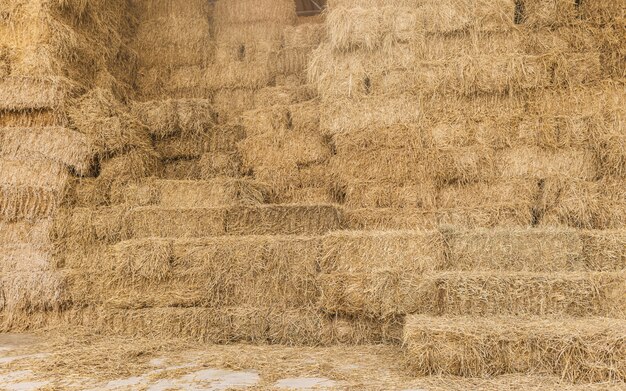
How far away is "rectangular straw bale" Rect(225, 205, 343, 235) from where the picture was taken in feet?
15.4

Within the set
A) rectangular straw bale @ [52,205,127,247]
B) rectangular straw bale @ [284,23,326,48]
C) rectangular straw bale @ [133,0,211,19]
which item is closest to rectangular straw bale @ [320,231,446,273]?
rectangular straw bale @ [52,205,127,247]

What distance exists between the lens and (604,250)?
3.92 metres

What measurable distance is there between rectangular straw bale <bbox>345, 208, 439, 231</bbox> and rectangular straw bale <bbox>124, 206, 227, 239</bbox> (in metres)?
1.22

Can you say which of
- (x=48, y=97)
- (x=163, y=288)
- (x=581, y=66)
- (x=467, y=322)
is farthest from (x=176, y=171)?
(x=581, y=66)

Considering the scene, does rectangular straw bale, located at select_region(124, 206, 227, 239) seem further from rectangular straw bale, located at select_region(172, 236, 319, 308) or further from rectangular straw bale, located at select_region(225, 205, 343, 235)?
rectangular straw bale, located at select_region(172, 236, 319, 308)

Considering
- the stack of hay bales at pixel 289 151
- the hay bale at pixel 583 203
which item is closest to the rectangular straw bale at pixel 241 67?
the stack of hay bales at pixel 289 151

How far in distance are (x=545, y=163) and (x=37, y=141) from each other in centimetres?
482

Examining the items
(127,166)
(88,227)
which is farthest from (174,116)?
(88,227)

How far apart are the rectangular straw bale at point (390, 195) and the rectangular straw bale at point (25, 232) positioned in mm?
2825

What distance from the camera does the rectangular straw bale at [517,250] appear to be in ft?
12.6

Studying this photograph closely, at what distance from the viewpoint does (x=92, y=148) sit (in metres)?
5.32

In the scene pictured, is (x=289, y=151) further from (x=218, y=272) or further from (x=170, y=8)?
(x=170, y=8)

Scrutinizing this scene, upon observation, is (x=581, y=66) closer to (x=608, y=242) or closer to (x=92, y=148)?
(x=608, y=242)

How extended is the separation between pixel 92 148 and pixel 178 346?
2401 millimetres
